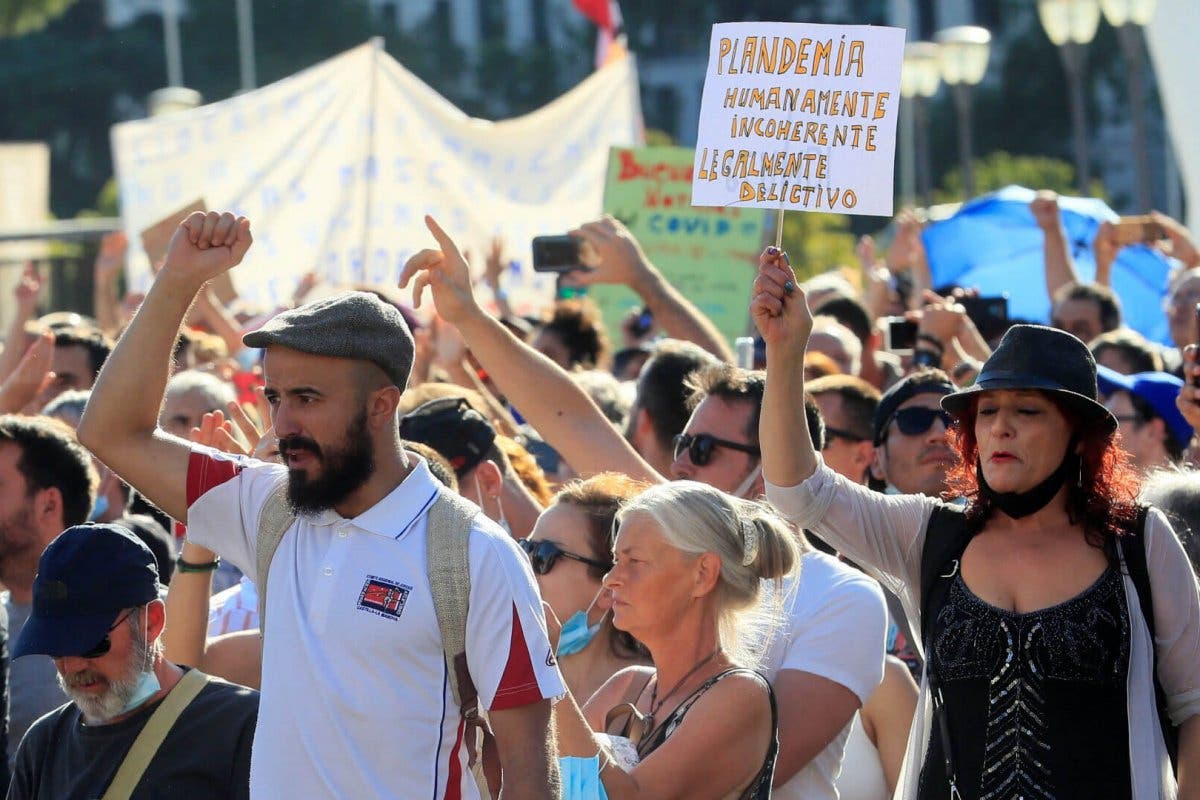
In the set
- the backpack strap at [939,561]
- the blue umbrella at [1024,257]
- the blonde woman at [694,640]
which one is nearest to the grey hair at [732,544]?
the blonde woman at [694,640]

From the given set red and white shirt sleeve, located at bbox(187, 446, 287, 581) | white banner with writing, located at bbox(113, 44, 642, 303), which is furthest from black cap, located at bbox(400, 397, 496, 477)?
white banner with writing, located at bbox(113, 44, 642, 303)

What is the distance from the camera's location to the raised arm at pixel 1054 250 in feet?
29.0

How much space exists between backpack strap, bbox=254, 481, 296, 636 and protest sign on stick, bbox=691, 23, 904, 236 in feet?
3.84

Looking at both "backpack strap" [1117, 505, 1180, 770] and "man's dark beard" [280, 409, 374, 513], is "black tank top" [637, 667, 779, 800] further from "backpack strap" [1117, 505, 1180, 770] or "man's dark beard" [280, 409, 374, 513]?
"man's dark beard" [280, 409, 374, 513]

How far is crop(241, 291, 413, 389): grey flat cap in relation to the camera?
3402 millimetres

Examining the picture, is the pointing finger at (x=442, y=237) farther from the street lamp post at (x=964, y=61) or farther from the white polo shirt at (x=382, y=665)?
the street lamp post at (x=964, y=61)

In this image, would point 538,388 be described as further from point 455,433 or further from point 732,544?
point 732,544

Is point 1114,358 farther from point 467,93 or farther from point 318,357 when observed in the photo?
point 467,93

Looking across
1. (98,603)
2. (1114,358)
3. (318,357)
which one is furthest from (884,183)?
(1114,358)

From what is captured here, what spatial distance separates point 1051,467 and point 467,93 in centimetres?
6431

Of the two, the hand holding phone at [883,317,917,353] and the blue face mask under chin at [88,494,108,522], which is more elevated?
the hand holding phone at [883,317,917,353]

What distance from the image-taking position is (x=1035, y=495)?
3.83 metres

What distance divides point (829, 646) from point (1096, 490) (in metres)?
0.67

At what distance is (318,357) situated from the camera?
3.42 meters
